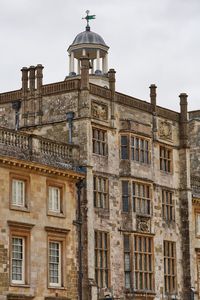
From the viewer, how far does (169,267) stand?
176 ft

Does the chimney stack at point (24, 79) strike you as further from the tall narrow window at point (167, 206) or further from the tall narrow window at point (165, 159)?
the tall narrow window at point (167, 206)

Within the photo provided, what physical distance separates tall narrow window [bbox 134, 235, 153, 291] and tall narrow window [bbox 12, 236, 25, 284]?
9085mm

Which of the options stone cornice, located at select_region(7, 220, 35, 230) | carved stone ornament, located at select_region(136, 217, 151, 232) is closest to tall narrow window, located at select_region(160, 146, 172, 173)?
carved stone ornament, located at select_region(136, 217, 151, 232)

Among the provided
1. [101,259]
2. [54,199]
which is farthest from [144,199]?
[54,199]

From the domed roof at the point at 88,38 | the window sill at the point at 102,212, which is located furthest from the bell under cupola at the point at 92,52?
the window sill at the point at 102,212

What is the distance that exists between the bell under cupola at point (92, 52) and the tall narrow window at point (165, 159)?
6086 mm

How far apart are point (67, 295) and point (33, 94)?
12171 mm

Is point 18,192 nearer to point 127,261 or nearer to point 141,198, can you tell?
point 127,261

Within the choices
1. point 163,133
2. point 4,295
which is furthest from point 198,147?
point 4,295

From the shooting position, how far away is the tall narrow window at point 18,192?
43188mm

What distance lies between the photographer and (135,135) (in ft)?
169

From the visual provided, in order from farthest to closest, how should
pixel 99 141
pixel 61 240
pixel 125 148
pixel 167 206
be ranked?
pixel 167 206, pixel 125 148, pixel 99 141, pixel 61 240

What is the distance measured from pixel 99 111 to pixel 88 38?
889cm

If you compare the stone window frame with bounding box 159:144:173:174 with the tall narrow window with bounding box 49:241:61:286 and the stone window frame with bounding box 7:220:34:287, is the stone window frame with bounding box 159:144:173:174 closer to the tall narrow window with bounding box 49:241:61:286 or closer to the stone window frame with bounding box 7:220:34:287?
the tall narrow window with bounding box 49:241:61:286
